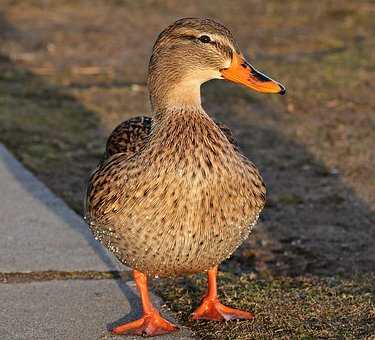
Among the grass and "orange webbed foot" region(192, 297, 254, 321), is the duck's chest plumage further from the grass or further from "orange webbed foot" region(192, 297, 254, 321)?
the grass

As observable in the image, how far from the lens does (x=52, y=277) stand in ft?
16.8

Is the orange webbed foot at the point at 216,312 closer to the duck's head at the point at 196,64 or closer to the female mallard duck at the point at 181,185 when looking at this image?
the female mallard duck at the point at 181,185

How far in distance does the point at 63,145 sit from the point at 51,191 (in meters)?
1.30

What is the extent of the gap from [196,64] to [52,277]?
1451 mm

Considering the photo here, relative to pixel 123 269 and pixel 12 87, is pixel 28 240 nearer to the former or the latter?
pixel 123 269

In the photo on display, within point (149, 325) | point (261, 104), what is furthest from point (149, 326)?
point (261, 104)

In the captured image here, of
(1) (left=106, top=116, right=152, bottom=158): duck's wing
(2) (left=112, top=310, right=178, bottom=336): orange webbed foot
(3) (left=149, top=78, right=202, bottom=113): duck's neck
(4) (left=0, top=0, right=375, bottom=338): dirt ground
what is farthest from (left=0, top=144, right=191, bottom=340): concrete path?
(3) (left=149, top=78, right=202, bottom=113): duck's neck

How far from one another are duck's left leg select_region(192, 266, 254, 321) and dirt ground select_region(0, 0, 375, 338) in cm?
31

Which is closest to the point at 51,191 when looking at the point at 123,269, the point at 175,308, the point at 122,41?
the point at 123,269

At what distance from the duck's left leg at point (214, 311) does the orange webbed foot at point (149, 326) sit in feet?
0.63

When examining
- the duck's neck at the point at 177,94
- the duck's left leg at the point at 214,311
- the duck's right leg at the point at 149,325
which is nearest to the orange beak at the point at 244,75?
the duck's neck at the point at 177,94

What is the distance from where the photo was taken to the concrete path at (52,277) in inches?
178

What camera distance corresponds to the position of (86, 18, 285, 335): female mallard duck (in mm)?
4262

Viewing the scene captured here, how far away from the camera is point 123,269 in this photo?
5.34 metres
